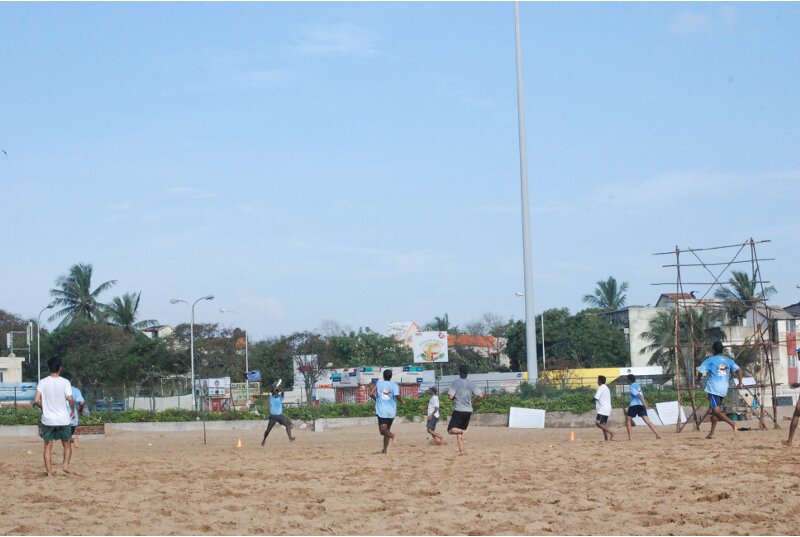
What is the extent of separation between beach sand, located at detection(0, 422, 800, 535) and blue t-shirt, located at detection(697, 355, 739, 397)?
2.07 meters

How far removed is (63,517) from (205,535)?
178 cm

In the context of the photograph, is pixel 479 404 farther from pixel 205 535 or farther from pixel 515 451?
pixel 205 535

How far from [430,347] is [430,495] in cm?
6230

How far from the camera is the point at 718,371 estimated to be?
58.7 ft

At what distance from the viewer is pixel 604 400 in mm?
21344

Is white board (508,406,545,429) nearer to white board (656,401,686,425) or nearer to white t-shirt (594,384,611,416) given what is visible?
white board (656,401,686,425)

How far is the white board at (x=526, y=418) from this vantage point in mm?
34750

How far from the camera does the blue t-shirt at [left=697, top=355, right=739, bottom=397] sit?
17.8 metres

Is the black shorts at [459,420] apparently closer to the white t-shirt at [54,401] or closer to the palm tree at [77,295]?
the white t-shirt at [54,401]

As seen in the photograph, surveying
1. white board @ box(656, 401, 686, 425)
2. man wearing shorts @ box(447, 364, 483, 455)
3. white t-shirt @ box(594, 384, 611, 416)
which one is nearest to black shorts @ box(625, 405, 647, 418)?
white t-shirt @ box(594, 384, 611, 416)

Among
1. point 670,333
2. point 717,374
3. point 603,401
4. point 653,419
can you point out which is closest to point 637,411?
point 603,401

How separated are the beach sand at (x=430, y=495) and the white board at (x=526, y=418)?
18.7 metres

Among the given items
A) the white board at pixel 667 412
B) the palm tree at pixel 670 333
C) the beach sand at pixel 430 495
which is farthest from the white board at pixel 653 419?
the palm tree at pixel 670 333

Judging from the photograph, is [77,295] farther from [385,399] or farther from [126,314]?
[385,399]
